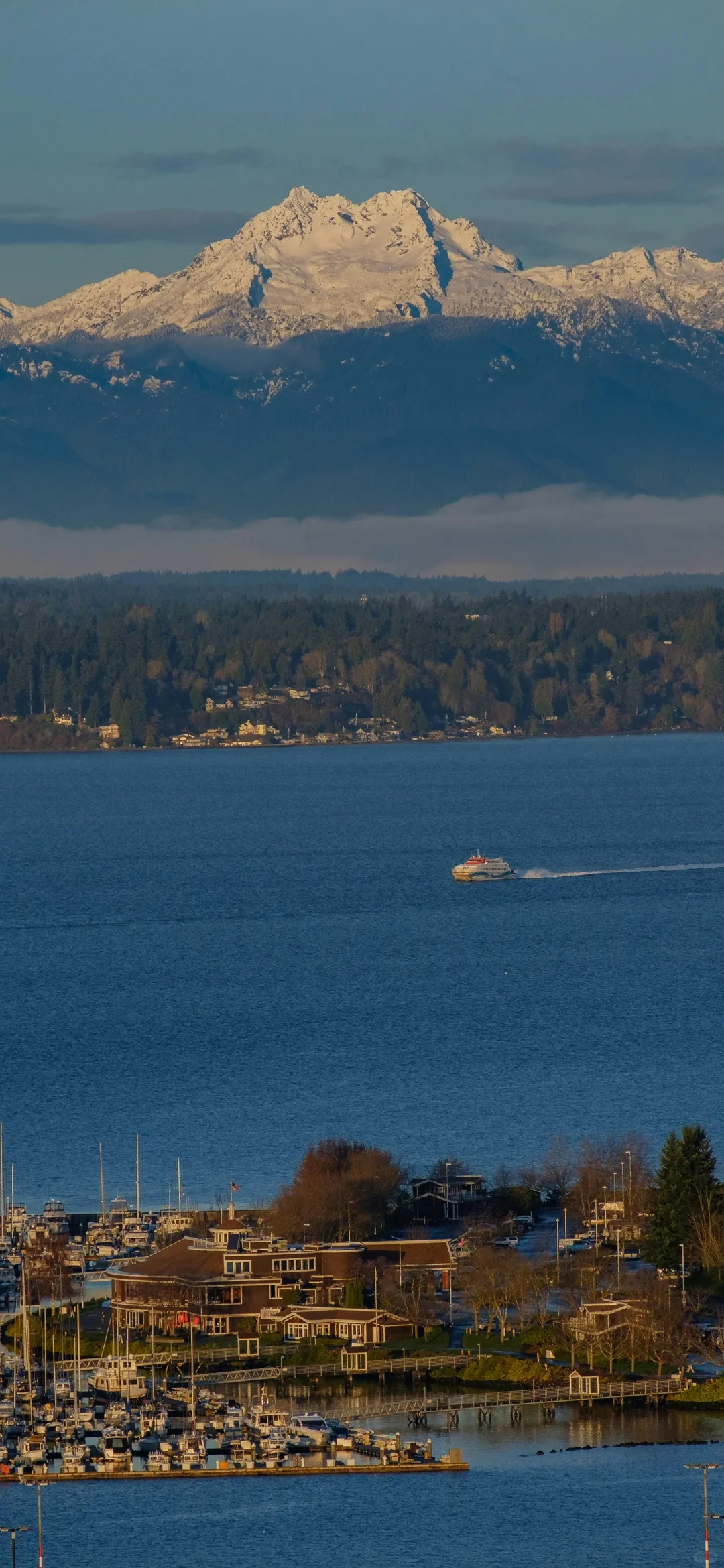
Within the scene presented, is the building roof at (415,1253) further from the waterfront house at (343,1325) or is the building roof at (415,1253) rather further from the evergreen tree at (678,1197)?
the evergreen tree at (678,1197)

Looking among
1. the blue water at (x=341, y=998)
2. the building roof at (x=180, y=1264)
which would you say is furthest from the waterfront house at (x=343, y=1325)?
the blue water at (x=341, y=998)

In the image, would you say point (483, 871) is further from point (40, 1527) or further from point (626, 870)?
point (40, 1527)

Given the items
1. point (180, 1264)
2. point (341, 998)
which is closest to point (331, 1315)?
point (180, 1264)

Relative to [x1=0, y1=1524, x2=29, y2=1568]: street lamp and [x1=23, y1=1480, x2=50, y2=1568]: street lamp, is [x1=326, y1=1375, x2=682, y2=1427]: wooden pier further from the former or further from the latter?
[x1=0, y1=1524, x2=29, y2=1568]: street lamp

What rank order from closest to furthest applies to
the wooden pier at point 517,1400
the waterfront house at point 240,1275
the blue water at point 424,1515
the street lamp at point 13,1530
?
the street lamp at point 13,1530 < the blue water at point 424,1515 < the wooden pier at point 517,1400 < the waterfront house at point 240,1275

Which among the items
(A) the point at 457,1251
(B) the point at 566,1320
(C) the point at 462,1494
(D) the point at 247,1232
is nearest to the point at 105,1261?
(D) the point at 247,1232
